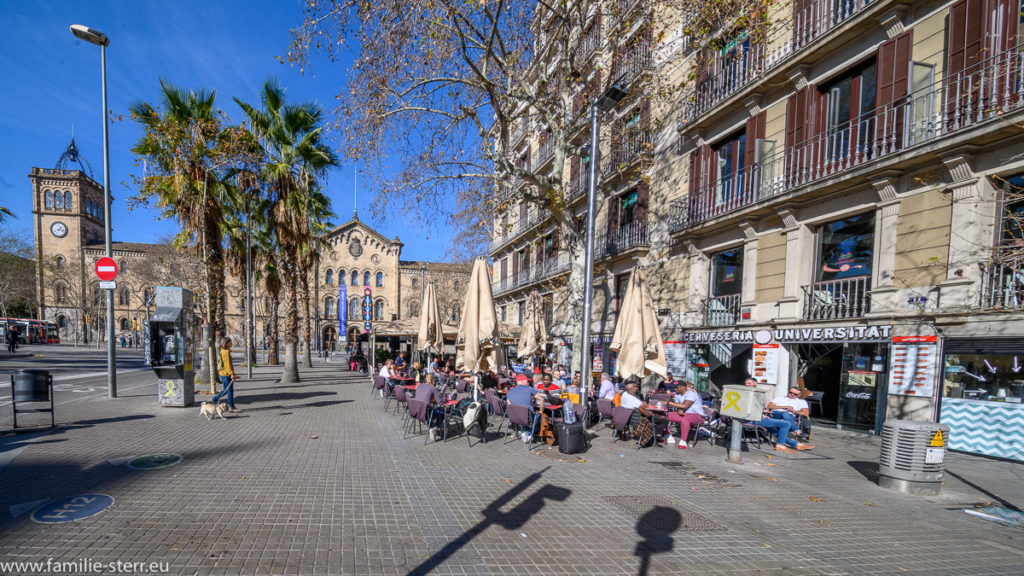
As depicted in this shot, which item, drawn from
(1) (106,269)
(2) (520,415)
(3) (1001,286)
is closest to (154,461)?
(2) (520,415)

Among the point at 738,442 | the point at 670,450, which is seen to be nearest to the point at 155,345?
the point at 670,450

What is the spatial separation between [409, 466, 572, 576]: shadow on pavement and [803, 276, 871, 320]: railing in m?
8.34

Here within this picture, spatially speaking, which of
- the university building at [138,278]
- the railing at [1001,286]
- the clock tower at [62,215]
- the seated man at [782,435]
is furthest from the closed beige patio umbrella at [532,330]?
A: the clock tower at [62,215]

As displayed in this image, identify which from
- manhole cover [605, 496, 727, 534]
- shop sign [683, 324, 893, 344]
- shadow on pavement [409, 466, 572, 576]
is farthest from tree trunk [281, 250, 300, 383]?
manhole cover [605, 496, 727, 534]

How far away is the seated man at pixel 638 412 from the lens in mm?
8484

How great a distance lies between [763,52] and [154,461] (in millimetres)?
15867

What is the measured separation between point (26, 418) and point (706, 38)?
1855 centimetres

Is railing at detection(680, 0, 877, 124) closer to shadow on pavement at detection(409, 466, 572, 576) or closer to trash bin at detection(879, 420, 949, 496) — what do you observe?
trash bin at detection(879, 420, 949, 496)

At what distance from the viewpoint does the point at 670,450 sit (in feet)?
26.8

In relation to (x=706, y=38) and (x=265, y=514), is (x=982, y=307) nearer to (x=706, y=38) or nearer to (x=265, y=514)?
(x=706, y=38)

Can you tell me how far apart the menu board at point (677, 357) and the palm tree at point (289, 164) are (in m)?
13.3

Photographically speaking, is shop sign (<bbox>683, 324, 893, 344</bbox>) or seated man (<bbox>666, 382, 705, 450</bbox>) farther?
shop sign (<bbox>683, 324, 893, 344</bbox>)

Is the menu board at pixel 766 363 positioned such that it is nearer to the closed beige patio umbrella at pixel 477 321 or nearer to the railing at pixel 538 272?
the closed beige patio umbrella at pixel 477 321

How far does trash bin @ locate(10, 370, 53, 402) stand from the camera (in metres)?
7.59
